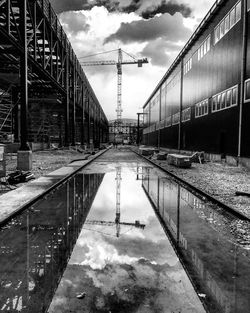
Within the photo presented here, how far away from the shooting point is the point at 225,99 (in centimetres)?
2241

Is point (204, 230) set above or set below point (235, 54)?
below

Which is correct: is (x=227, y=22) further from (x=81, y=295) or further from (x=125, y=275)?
(x=81, y=295)

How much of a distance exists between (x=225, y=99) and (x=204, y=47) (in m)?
8.83

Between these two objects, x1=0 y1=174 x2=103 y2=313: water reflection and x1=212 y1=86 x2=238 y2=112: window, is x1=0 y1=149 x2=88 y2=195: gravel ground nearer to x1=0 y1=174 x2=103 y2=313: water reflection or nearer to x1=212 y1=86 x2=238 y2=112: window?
x1=0 y1=174 x2=103 y2=313: water reflection

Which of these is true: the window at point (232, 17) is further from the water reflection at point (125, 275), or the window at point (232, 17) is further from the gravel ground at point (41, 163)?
the water reflection at point (125, 275)

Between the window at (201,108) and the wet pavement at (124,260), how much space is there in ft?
69.1

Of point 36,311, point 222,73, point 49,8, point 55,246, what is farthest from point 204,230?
point 49,8

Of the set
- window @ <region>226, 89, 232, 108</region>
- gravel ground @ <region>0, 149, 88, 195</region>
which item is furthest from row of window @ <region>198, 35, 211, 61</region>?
gravel ground @ <region>0, 149, 88, 195</region>

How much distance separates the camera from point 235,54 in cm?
2062

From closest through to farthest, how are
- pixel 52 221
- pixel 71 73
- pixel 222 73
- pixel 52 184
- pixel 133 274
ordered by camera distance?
1. pixel 133 274
2. pixel 52 221
3. pixel 52 184
4. pixel 222 73
5. pixel 71 73

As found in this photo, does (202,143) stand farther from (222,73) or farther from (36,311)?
(36,311)

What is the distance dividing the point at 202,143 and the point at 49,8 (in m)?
18.8

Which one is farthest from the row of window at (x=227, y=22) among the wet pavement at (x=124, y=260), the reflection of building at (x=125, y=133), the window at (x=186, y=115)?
the reflection of building at (x=125, y=133)

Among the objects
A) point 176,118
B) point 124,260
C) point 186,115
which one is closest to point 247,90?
point 186,115
